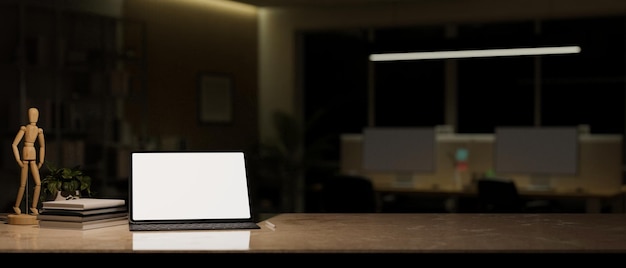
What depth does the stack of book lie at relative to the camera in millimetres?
2752

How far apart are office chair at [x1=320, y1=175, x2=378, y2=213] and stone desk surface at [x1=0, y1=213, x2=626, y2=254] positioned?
3.91 meters

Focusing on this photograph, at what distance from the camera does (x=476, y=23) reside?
28.9 ft

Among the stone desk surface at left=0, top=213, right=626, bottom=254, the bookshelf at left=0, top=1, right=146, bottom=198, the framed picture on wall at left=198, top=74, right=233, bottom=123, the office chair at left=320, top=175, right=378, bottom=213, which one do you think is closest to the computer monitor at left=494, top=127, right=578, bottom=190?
the office chair at left=320, top=175, right=378, bottom=213

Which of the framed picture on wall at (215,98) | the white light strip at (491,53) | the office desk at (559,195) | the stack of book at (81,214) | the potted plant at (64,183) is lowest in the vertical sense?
the office desk at (559,195)

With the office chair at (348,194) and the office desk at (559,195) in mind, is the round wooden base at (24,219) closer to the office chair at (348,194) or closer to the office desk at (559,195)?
the office chair at (348,194)

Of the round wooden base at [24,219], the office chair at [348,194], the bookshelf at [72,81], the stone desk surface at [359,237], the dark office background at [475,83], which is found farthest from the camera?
the dark office background at [475,83]

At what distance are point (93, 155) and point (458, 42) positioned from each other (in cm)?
327

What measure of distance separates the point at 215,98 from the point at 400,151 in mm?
2266

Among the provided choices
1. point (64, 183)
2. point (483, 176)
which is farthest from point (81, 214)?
point (483, 176)

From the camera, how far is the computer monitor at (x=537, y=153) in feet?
23.7

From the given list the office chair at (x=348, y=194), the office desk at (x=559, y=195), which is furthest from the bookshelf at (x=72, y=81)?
the office desk at (x=559, y=195)

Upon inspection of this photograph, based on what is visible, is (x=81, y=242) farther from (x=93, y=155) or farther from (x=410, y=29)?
(x=410, y=29)

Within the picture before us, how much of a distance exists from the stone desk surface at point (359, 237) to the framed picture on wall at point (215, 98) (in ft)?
19.1

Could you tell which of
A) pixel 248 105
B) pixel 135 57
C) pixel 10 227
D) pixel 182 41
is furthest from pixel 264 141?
pixel 10 227
